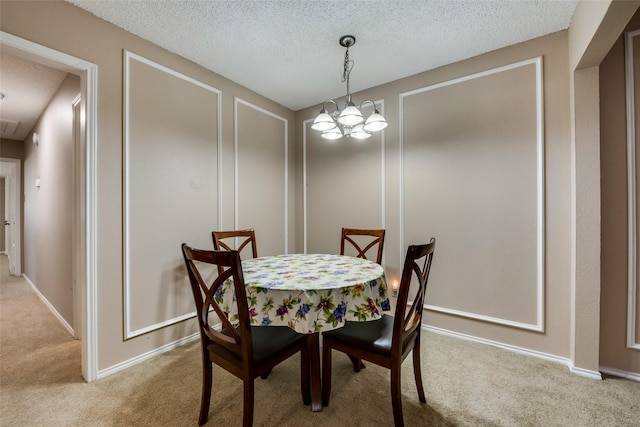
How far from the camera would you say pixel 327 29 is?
1983 millimetres

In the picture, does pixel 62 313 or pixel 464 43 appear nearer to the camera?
pixel 464 43

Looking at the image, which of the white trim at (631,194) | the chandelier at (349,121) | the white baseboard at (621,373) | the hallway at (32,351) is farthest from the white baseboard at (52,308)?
the white trim at (631,194)

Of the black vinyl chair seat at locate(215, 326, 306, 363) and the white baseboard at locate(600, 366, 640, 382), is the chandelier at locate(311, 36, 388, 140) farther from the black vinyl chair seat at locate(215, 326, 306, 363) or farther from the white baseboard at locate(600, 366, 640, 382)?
the white baseboard at locate(600, 366, 640, 382)

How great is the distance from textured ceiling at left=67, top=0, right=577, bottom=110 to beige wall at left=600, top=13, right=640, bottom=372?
0.51 m

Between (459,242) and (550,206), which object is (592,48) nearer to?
(550,206)

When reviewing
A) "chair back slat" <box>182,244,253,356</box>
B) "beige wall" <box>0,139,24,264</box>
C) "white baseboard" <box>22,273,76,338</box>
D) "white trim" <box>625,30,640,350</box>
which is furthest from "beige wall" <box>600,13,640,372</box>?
"beige wall" <box>0,139,24,264</box>

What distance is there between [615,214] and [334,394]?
2.20 m

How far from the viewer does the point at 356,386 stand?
1705 mm

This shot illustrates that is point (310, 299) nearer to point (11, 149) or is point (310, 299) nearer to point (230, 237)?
point (230, 237)

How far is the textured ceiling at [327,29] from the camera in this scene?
69.2 inches

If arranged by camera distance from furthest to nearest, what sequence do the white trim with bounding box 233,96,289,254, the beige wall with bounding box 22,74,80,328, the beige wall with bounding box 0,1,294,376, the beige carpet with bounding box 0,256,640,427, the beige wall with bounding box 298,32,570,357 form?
the white trim with bounding box 233,96,289,254, the beige wall with bounding box 22,74,80,328, the beige wall with bounding box 298,32,570,357, the beige wall with bounding box 0,1,294,376, the beige carpet with bounding box 0,256,640,427

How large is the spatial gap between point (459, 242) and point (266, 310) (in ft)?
6.17

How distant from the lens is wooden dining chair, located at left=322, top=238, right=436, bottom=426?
4.19 ft

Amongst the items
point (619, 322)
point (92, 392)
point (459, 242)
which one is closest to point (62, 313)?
point (92, 392)
